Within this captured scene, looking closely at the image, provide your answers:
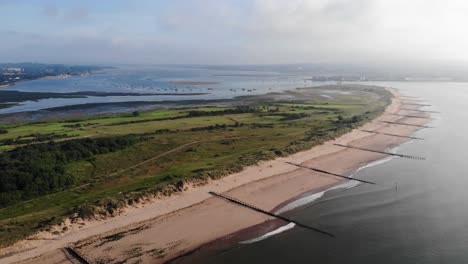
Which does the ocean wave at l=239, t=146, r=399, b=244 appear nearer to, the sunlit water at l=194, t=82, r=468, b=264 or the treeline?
the sunlit water at l=194, t=82, r=468, b=264

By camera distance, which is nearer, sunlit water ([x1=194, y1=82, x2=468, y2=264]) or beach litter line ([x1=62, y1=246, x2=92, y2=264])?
beach litter line ([x1=62, y1=246, x2=92, y2=264])

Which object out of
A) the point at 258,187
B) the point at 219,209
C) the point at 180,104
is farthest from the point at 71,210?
the point at 180,104

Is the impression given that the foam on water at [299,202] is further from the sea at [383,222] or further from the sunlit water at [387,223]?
the sunlit water at [387,223]

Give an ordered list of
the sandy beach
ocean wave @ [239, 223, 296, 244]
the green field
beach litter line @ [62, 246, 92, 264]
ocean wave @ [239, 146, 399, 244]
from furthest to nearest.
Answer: the green field, ocean wave @ [239, 146, 399, 244], ocean wave @ [239, 223, 296, 244], the sandy beach, beach litter line @ [62, 246, 92, 264]

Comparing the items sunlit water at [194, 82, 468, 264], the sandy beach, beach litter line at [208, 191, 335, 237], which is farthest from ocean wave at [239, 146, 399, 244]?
the sandy beach

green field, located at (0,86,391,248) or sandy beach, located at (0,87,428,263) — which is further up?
green field, located at (0,86,391,248)

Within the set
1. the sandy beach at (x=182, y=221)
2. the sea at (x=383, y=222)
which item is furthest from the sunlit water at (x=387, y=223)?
the sandy beach at (x=182, y=221)
